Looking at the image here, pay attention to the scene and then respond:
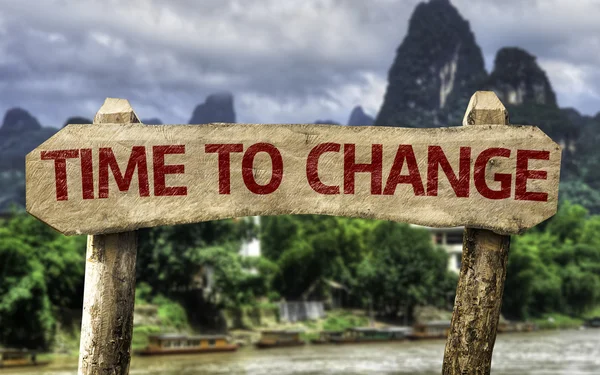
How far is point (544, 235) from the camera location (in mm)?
51438

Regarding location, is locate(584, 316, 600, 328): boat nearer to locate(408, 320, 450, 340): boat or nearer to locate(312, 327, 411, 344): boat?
locate(408, 320, 450, 340): boat

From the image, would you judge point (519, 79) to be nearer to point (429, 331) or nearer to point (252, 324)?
point (429, 331)

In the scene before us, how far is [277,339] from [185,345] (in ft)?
14.6

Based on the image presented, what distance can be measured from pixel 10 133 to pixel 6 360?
5970 inches

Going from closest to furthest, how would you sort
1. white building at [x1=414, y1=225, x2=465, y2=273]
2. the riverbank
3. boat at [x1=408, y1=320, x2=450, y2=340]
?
1. the riverbank
2. boat at [x1=408, y1=320, x2=450, y2=340]
3. white building at [x1=414, y1=225, x2=465, y2=273]

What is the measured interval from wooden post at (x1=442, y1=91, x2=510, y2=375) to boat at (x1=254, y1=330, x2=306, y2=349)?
29276 millimetres

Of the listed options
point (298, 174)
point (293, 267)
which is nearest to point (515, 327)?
point (293, 267)

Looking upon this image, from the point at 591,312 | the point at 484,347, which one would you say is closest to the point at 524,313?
the point at 591,312

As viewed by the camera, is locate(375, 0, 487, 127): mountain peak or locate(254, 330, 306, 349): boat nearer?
locate(254, 330, 306, 349): boat

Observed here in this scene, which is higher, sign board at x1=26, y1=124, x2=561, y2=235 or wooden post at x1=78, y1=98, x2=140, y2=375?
sign board at x1=26, y1=124, x2=561, y2=235

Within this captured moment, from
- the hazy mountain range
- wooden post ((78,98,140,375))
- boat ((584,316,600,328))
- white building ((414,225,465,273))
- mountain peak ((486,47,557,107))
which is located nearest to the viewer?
wooden post ((78,98,140,375))

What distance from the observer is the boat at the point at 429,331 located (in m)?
37.2

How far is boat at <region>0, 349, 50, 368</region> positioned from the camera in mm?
25281

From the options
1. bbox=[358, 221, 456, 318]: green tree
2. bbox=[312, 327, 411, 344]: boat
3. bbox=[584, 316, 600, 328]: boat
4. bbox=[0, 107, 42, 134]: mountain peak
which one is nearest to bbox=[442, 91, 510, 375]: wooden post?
bbox=[312, 327, 411, 344]: boat
